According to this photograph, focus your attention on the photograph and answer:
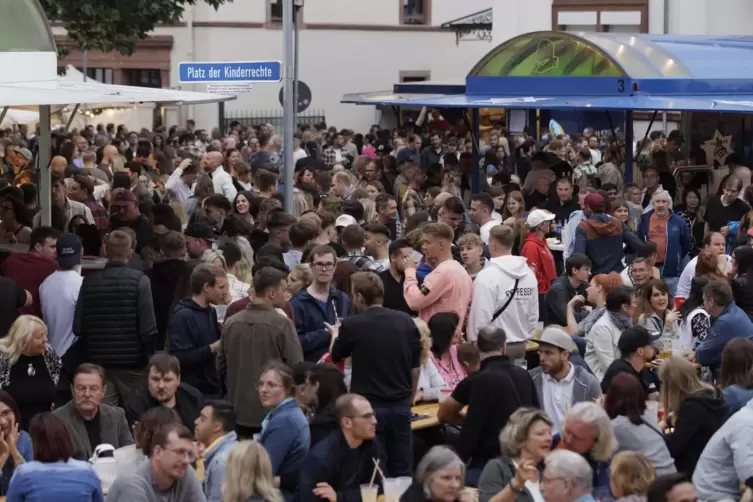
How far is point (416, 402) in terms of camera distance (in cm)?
1109

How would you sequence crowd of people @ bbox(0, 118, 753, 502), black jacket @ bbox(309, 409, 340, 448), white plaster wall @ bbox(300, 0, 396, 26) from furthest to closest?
white plaster wall @ bbox(300, 0, 396, 26) → black jacket @ bbox(309, 409, 340, 448) → crowd of people @ bbox(0, 118, 753, 502)

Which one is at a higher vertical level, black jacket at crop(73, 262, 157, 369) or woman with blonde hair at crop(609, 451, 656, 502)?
black jacket at crop(73, 262, 157, 369)

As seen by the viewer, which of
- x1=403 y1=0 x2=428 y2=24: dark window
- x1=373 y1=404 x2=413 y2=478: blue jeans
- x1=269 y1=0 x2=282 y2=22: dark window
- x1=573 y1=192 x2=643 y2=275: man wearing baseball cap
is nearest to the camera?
x1=373 y1=404 x2=413 y2=478: blue jeans

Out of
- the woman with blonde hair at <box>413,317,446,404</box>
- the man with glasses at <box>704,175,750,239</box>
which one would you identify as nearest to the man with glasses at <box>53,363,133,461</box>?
the woman with blonde hair at <box>413,317,446,404</box>

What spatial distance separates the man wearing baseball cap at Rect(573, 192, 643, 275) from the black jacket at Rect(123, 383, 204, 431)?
6445 millimetres

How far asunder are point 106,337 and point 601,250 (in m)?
5.97

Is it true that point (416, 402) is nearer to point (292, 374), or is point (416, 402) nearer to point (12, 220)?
point (292, 374)

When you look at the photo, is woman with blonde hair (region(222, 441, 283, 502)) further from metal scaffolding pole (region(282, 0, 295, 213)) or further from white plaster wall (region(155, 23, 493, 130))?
white plaster wall (region(155, 23, 493, 130))

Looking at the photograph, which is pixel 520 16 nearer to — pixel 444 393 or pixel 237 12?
pixel 237 12

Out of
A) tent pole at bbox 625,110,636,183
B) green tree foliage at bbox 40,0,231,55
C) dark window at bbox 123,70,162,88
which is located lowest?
tent pole at bbox 625,110,636,183

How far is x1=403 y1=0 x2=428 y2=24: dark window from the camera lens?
50.0 meters

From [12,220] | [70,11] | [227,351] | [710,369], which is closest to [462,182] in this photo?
[70,11]

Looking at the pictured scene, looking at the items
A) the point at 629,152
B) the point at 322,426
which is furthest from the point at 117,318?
the point at 629,152

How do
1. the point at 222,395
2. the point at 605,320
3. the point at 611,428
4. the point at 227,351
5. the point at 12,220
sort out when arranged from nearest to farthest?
the point at 611,428 < the point at 227,351 < the point at 222,395 < the point at 605,320 < the point at 12,220
